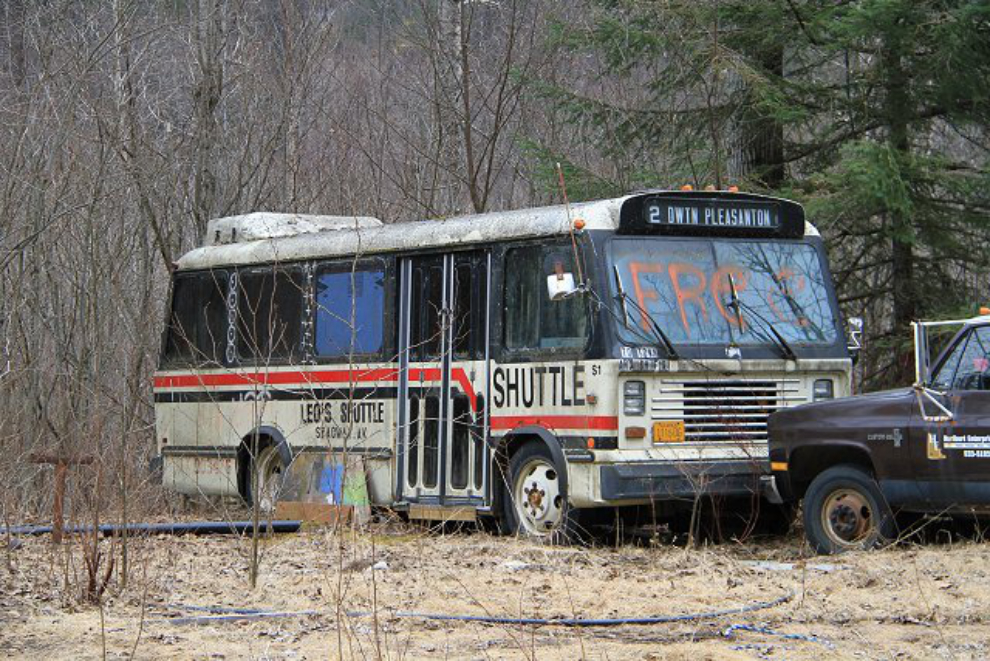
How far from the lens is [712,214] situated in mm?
14031

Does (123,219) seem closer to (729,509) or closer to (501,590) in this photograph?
(729,509)

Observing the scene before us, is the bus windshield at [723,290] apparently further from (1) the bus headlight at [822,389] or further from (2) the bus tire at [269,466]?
(2) the bus tire at [269,466]

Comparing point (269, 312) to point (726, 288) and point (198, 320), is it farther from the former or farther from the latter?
point (726, 288)

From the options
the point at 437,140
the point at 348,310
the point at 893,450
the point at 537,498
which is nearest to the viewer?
the point at 893,450

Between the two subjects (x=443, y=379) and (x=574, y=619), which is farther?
(x=443, y=379)

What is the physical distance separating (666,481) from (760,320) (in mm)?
1713

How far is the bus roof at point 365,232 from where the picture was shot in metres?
13.8

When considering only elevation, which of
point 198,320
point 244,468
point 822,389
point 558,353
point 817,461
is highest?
point 198,320

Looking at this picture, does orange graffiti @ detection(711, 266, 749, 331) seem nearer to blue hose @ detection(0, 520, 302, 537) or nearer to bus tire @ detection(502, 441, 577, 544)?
bus tire @ detection(502, 441, 577, 544)

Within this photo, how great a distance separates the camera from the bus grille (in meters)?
13.5

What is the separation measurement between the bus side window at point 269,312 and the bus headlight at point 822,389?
5.17 metres

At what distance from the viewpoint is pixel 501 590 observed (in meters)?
10.5

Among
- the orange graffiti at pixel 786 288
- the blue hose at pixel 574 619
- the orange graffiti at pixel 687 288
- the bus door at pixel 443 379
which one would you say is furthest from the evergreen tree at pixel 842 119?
the blue hose at pixel 574 619

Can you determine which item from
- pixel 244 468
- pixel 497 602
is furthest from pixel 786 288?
pixel 244 468
